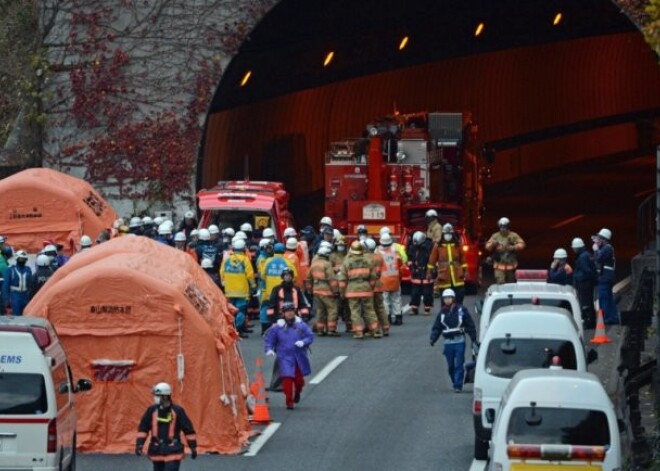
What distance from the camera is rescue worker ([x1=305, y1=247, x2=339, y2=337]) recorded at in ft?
105

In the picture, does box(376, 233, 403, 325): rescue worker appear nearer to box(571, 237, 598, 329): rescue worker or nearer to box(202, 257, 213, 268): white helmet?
box(202, 257, 213, 268): white helmet

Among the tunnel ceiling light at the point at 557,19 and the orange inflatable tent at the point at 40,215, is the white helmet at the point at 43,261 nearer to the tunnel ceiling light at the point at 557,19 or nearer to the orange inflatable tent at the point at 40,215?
the orange inflatable tent at the point at 40,215

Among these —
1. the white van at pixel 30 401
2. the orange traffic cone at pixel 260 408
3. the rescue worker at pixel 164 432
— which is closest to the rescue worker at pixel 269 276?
the orange traffic cone at pixel 260 408

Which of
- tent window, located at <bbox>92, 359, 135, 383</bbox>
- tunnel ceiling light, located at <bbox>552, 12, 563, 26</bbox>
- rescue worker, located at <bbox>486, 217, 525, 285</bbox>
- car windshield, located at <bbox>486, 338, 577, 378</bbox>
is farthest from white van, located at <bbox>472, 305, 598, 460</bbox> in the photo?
tunnel ceiling light, located at <bbox>552, 12, 563, 26</bbox>

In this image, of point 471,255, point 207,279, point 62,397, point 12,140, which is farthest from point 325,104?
point 62,397

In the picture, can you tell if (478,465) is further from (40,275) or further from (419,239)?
(419,239)

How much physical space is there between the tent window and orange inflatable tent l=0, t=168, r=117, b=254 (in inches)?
529

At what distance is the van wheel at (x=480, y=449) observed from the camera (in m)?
22.2

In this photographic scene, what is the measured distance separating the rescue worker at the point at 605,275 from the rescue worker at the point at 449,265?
233 centimetres

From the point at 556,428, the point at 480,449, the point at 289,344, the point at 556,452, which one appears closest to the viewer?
the point at 556,452

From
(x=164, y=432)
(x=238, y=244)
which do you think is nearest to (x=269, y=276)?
(x=238, y=244)

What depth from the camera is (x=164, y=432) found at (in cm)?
1981

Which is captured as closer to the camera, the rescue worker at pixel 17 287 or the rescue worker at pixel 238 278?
the rescue worker at pixel 17 287

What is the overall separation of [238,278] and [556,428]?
14306 millimetres
